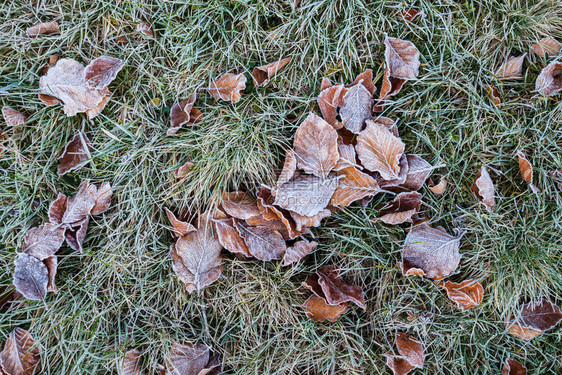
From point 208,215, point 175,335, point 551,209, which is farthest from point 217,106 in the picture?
point 551,209

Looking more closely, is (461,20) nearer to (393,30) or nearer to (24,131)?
(393,30)

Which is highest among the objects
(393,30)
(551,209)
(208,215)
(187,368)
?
(393,30)

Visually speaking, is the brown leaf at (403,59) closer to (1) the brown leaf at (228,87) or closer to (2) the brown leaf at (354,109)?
(2) the brown leaf at (354,109)

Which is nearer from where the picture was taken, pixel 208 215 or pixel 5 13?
pixel 208 215

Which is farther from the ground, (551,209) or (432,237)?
(551,209)

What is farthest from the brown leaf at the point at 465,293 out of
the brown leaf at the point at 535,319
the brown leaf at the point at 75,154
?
the brown leaf at the point at 75,154

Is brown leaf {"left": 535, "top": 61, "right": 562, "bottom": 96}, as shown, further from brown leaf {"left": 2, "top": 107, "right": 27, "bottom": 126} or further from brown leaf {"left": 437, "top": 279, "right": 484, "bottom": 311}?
brown leaf {"left": 2, "top": 107, "right": 27, "bottom": 126}

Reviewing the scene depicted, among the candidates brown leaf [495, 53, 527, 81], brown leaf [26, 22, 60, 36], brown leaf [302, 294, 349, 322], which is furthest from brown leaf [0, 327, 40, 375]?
brown leaf [495, 53, 527, 81]
